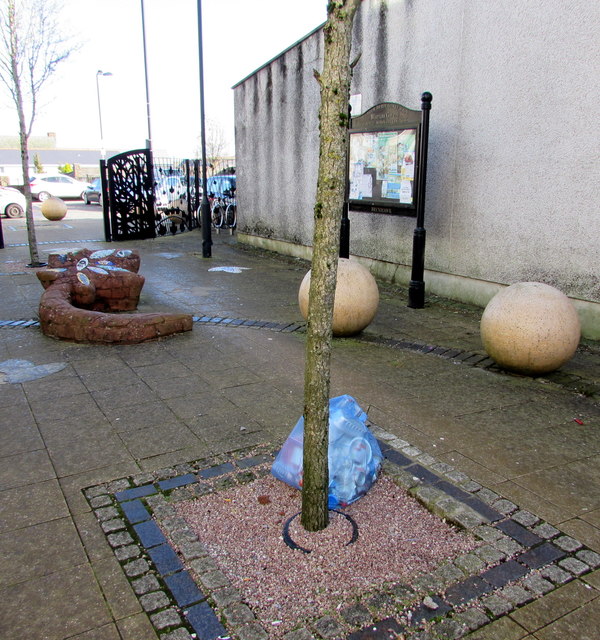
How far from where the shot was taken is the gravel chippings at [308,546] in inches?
107

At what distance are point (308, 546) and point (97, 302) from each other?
598cm

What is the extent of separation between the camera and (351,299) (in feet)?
22.0

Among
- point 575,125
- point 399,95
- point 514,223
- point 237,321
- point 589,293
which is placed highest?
point 399,95

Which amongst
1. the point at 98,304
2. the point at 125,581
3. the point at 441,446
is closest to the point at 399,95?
the point at 98,304

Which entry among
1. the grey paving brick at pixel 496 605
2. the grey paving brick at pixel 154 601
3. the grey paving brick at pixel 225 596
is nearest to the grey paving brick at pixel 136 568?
the grey paving brick at pixel 154 601

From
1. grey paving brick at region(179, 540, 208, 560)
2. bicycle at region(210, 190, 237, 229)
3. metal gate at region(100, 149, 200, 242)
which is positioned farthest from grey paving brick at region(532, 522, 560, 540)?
bicycle at region(210, 190, 237, 229)

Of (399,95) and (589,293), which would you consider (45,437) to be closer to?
(589,293)

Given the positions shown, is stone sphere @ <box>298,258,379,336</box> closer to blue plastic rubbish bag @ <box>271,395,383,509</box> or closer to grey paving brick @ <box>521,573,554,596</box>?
blue plastic rubbish bag @ <box>271,395,383,509</box>

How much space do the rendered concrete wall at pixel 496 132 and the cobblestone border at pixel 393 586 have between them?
174 inches

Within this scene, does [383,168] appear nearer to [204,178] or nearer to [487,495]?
[204,178]

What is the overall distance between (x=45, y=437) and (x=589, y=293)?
19.5ft

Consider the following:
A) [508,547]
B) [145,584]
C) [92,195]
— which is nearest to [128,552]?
[145,584]

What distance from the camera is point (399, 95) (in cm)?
969

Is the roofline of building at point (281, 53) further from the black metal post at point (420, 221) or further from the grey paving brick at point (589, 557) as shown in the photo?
the grey paving brick at point (589, 557)
